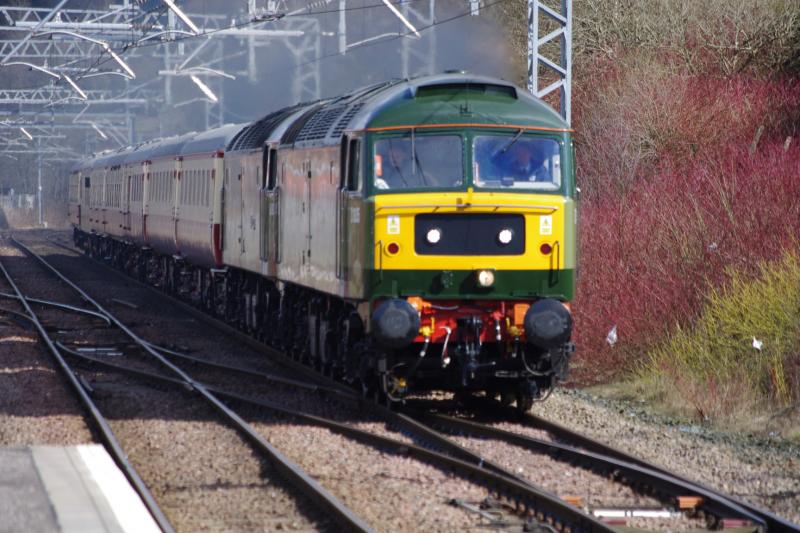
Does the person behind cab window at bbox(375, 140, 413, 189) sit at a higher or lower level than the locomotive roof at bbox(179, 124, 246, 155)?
lower

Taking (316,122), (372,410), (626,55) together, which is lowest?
(372,410)

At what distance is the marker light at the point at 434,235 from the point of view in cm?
1207

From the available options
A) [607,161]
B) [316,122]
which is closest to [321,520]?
[316,122]

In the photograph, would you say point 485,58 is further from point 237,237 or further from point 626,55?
point 237,237

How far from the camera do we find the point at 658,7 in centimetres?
2592

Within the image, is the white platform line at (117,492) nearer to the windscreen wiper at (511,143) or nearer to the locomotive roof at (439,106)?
the locomotive roof at (439,106)

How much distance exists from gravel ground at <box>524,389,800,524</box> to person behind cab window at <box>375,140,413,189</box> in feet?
7.63

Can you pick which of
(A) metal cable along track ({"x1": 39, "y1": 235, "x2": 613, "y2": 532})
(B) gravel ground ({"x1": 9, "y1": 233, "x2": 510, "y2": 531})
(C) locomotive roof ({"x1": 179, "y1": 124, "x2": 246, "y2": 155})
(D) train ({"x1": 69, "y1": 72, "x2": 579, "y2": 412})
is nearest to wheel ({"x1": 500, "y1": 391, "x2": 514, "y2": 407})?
(D) train ({"x1": 69, "y1": 72, "x2": 579, "y2": 412})

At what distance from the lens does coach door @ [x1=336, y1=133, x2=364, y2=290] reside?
12.4 metres

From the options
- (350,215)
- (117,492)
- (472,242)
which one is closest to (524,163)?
(472,242)

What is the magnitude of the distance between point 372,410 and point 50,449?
3.43 m

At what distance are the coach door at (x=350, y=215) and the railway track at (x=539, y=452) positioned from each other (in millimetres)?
1326

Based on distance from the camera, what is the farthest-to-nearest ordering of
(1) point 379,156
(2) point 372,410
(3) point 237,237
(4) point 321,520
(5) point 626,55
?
(5) point 626,55, (3) point 237,237, (2) point 372,410, (1) point 379,156, (4) point 321,520

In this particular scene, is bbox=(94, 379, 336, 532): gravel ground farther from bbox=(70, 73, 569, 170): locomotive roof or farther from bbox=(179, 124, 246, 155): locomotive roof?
bbox=(179, 124, 246, 155): locomotive roof
